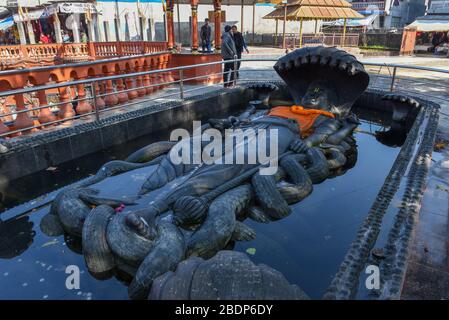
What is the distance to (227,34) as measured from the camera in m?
11.0

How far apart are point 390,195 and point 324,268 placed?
3.60 ft

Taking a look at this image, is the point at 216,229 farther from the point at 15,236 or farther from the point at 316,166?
the point at 15,236

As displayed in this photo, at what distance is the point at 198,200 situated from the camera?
3650mm

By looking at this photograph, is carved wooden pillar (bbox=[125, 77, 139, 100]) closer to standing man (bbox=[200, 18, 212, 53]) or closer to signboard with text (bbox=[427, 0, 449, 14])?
standing man (bbox=[200, 18, 212, 53])

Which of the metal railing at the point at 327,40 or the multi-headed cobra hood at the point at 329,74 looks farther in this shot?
the metal railing at the point at 327,40

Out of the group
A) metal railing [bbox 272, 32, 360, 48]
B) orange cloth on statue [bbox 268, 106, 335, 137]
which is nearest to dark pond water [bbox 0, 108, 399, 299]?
orange cloth on statue [bbox 268, 106, 335, 137]

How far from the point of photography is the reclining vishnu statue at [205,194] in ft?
10.3

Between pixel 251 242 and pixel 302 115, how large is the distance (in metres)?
3.52

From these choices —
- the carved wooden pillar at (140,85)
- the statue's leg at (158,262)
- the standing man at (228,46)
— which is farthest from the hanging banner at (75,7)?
the statue's leg at (158,262)

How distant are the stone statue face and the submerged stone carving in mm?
107

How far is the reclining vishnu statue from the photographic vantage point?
3.15m

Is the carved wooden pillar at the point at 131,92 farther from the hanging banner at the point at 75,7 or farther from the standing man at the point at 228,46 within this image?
the hanging banner at the point at 75,7

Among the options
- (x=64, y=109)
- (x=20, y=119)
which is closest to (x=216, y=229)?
(x=20, y=119)
